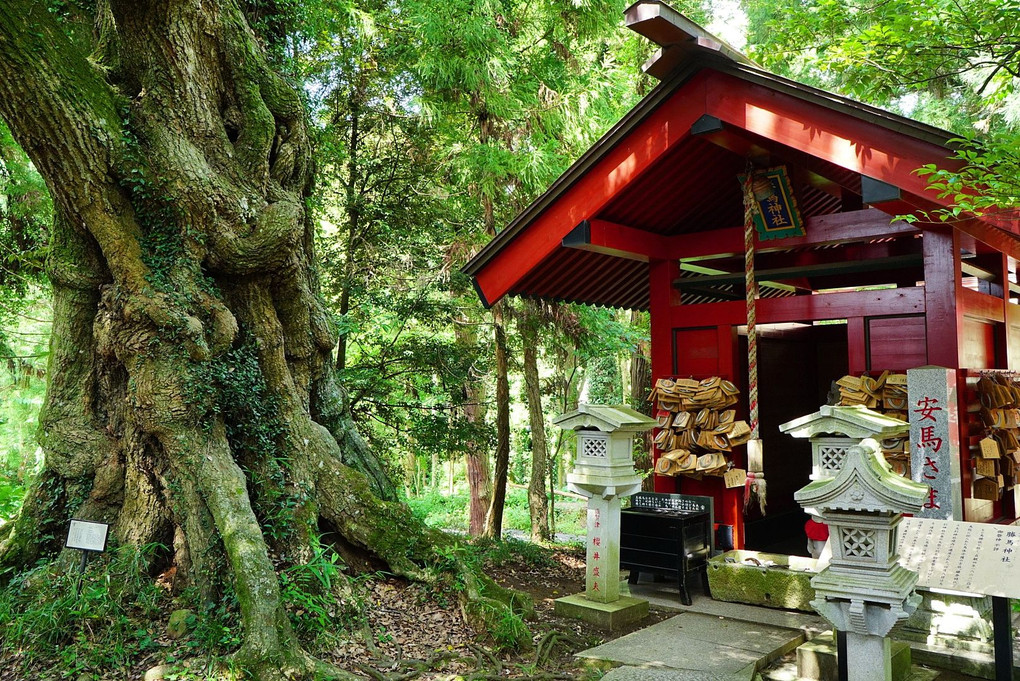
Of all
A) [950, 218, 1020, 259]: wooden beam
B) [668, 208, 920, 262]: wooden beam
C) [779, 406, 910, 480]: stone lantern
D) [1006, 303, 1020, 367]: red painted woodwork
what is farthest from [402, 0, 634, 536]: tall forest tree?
[1006, 303, 1020, 367]: red painted woodwork

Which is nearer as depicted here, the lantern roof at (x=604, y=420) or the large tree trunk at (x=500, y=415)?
the lantern roof at (x=604, y=420)

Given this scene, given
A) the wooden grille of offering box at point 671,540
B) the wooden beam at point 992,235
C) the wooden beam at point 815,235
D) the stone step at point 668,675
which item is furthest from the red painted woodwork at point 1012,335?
the stone step at point 668,675

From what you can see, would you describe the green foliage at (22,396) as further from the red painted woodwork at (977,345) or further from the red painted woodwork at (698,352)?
the red painted woodwork at (977,345)

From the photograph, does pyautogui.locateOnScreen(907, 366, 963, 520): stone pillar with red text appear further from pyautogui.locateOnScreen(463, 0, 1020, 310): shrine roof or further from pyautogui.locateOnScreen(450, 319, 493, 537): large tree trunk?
pyautogui.locateOnScreen(450, 319, 493, 537): large tree trunk

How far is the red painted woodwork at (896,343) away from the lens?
727 cm

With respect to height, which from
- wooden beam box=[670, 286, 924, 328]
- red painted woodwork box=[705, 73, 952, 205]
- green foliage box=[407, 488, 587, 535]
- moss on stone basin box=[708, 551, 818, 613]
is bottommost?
green foliage box=[407, 488, 587, 535]

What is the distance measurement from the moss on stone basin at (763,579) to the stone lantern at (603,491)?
966mm

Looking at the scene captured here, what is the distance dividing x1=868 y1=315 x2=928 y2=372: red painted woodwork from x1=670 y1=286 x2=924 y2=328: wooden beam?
11cm

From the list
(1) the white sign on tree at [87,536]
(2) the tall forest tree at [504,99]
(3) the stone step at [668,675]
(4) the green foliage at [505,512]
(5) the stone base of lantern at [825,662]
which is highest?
(2) the tall forest tree at [504,99]

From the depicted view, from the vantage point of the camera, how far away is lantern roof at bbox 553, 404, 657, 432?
6930mm

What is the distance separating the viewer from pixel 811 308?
7.90 meters

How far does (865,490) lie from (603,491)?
2888mm

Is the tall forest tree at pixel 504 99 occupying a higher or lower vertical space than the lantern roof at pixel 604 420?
higher

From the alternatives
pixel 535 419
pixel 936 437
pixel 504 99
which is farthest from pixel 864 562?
pixel 504 99
